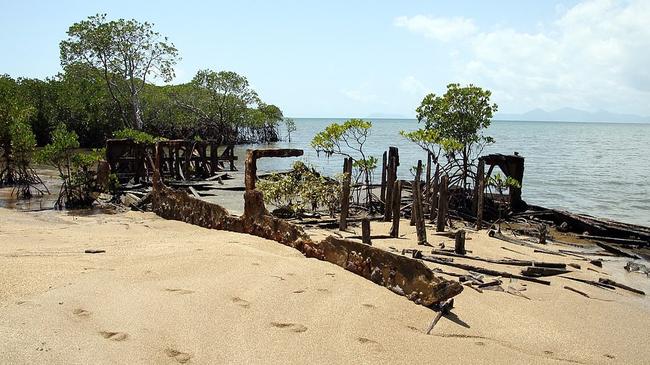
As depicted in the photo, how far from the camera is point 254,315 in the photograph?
215 inches

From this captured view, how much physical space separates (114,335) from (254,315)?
137 centimetres

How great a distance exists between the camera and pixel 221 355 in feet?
15.0

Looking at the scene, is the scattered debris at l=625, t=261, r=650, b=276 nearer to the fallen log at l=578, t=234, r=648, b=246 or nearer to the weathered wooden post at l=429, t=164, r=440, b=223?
the fallen log at l=578, t=234, r=648, b=246

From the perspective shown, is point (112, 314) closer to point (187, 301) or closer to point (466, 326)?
point (187, 301)

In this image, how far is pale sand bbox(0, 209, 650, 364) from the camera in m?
4.64

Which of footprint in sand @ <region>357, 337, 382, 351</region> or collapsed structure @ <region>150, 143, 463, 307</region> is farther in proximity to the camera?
collapsed structure @ <region>150, 143, 463, 307</region>

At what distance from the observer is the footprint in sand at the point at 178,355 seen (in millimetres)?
4422

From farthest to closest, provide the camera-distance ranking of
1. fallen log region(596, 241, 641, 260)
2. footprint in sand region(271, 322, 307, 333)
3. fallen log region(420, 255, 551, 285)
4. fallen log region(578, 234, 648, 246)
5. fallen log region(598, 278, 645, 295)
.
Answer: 1. fallen log region(578, 234, 648, 246)
2. fallen log region(596, 241, 641, 260)
3. fallen log region(598, 278, 645, 295)
4. fallen log region(420, 255, 551, 285)
5. footprint in sand region(271, 322, 307, 333)

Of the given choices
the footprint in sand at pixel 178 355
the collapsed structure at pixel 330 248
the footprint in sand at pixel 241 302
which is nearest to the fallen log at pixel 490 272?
the collapsed structure at pixel 330 248

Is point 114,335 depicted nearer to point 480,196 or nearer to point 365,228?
point 365,228

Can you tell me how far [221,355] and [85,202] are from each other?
14.4 meters

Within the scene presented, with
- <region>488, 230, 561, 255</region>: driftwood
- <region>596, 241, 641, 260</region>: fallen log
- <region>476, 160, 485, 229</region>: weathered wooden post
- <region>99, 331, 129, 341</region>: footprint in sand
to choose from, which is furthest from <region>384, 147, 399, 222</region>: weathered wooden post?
<region>99, 331, 129, 341</region>: footprint in sand

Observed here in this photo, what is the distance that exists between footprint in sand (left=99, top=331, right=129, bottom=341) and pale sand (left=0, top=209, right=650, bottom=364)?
0.7 inches

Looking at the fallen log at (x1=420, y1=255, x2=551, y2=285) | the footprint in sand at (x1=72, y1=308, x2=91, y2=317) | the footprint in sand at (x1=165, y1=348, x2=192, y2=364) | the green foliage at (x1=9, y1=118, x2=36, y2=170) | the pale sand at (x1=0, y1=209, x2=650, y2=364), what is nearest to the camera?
the footprint in sand at (x1=165, y1=348, x2=192, y2=364)
